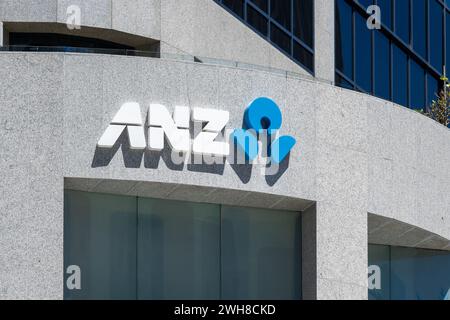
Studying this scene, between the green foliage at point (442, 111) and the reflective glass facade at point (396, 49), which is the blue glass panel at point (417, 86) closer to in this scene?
the reflective glass facade at point (396, 49)

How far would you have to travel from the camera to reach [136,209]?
99.0ft

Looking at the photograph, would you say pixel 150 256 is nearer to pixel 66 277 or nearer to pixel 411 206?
pixel 66 277

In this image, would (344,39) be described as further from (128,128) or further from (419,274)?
(128,128)

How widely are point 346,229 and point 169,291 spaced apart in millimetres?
4134

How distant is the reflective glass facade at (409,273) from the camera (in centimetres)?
3541

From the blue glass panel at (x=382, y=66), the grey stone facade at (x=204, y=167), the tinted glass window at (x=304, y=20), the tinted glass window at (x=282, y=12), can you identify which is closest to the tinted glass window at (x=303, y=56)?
the tinted glass window at (x=304, y=20)

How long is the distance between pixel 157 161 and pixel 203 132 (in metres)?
1.08

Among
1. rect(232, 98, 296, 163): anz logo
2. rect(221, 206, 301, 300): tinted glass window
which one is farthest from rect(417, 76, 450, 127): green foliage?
rect(232, 98, 296, 163): anz logo

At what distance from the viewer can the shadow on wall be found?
2923 centimetres

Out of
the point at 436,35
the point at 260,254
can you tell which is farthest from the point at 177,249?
the point at 436,35

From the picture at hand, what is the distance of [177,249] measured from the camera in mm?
30469

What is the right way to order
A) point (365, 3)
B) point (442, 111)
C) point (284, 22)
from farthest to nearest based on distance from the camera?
point (365, 3), point (442, 111), point (284, 22)
